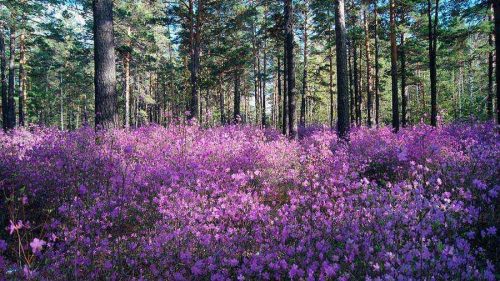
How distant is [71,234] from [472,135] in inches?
319

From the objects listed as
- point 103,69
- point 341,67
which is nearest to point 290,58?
point 341,67

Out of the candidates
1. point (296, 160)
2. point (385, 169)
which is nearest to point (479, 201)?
point (385, 169)

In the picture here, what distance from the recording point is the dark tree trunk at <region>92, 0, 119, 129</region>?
27.6ft

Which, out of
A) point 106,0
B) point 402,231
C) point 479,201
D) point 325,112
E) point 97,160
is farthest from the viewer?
point 325,112

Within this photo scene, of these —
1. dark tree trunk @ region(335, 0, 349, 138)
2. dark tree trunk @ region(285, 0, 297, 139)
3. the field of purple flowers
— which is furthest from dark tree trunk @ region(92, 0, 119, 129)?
dark tree trunk @ region(285, 0, 297, 139)

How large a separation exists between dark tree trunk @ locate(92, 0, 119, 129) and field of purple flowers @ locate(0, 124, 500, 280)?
1.91 metres

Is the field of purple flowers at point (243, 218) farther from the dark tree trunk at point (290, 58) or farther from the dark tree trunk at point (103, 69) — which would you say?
the dark tree trunk at point (290, 58)

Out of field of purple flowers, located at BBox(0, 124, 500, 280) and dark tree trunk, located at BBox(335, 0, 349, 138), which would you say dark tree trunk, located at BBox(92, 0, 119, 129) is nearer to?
field of purple flowers, located at BBox(0, 124, 500, 280)

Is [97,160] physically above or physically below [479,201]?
above

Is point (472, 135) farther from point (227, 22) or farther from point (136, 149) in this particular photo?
point (227, 22)

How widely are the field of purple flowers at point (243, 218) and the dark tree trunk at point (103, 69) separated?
1905mm

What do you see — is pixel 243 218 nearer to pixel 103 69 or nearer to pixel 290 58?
pixel 103 69

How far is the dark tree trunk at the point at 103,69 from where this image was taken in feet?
27.6

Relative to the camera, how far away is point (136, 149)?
695cm
